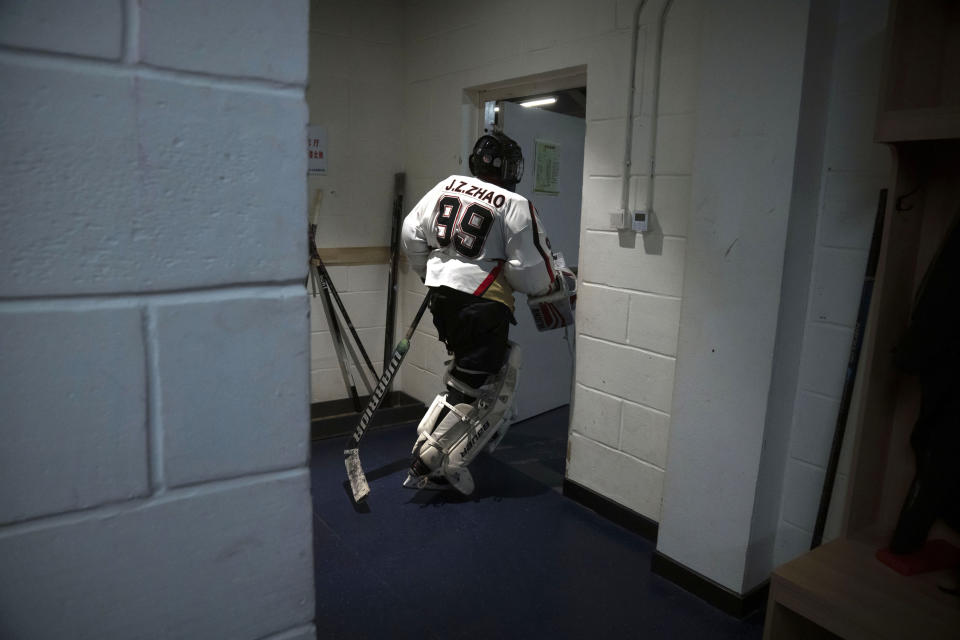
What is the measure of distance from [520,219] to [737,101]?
102 cm

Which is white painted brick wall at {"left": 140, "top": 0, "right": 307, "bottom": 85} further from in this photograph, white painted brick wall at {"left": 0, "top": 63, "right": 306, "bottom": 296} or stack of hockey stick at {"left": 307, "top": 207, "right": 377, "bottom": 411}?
stack of hockey stick at {"left": 307, "top": 207, "right": 377, "bottom": 411}

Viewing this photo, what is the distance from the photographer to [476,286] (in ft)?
8.79

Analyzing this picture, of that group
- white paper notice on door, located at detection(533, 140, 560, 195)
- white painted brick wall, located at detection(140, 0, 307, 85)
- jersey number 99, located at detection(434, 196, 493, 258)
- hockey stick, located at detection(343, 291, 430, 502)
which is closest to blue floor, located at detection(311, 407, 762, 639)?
hockey stick, located at detection(343, 291, 430, 502)

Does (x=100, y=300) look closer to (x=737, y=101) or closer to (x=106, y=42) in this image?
(x=106, y=42)

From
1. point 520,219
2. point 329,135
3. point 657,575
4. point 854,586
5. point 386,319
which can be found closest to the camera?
point 854,586

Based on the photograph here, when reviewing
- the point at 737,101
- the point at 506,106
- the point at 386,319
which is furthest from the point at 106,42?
the point at 386,319

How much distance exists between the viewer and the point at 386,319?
395 centimetres

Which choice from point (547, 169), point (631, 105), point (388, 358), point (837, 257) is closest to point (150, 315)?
point (837, 257)

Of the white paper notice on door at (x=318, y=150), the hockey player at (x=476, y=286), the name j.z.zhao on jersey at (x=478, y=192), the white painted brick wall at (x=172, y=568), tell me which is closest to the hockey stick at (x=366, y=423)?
the hockey player at (x=476, y=286)

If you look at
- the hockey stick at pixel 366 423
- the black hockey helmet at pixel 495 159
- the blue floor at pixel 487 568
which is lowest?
the blue floor at pixel 487 568

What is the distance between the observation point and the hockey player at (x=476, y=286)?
2641mm

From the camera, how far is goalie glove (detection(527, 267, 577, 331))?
2775 mm

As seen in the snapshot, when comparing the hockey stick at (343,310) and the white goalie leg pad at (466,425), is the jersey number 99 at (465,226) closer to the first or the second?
the white goalie leg pad at (466,425)

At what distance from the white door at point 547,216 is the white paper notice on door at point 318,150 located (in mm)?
1159
